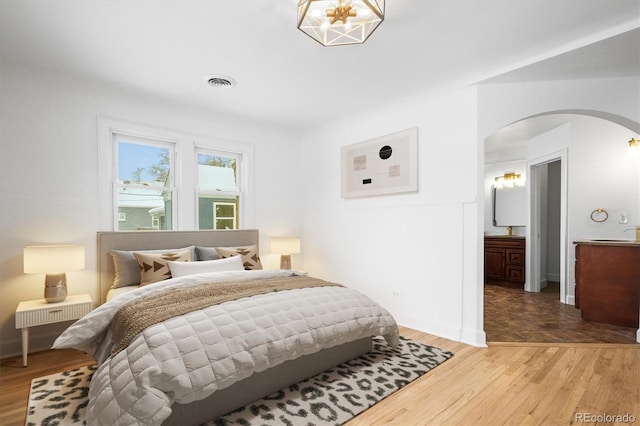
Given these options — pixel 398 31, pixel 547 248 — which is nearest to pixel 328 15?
pixel 398 31

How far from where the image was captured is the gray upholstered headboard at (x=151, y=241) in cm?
330

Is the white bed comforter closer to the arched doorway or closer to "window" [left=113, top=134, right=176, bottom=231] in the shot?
"window" [left=113, top=134, right=176, bottom=231]

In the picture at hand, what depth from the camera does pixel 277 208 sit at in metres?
4.81

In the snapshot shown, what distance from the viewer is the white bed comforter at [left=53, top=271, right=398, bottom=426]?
1545 mm

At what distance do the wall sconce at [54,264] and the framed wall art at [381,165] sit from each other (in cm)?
297

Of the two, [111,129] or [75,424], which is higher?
[111,129]

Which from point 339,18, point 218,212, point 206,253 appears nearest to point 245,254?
point 206,253

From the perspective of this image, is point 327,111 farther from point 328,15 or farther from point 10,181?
point 10,181

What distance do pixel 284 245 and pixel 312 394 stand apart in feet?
8.05

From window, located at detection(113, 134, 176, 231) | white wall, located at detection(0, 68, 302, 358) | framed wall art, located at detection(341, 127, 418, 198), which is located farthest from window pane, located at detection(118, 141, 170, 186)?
framed wall art, located at detection(341, 127, 418, 198)

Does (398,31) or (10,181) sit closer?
(398,31)

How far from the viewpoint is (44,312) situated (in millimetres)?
2660

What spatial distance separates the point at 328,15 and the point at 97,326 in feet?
8.29

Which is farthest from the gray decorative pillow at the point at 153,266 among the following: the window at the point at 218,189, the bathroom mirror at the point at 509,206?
the bathroom mirror at the point at 509,206
